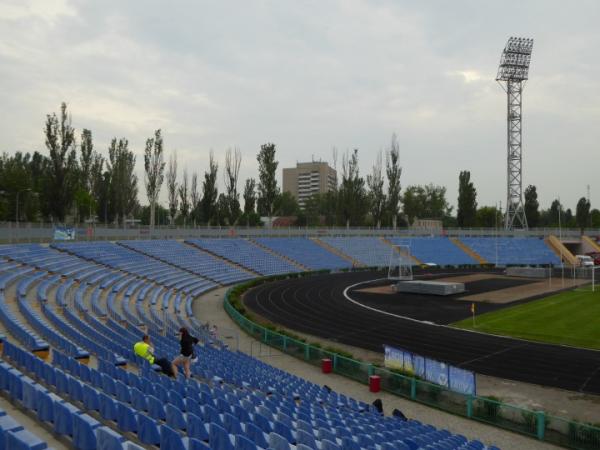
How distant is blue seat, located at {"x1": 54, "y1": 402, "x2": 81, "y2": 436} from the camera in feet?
25.7

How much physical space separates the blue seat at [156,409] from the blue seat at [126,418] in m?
0.89

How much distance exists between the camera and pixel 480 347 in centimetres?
2756

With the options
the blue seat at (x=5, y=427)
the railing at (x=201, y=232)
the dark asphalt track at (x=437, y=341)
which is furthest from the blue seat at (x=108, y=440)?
the railing at (x=201, y=232)

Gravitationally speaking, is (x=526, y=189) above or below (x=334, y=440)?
above

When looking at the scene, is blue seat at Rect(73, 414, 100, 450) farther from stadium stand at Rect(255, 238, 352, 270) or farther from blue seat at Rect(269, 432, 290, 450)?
→ stadium stand at Rect(255, 238, 352, 270)

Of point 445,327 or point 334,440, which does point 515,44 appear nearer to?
point 445,327

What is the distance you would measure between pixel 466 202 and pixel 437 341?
85428 millimetres

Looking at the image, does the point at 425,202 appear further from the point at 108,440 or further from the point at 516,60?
the point at 108,440

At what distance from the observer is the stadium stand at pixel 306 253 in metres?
72.3

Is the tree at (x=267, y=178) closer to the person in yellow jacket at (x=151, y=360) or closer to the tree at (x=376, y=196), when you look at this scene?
the tree at (x=376, y=196)

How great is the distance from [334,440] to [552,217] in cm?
18130

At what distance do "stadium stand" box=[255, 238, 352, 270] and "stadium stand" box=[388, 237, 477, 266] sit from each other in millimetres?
16333

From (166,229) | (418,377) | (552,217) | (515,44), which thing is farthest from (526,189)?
(418,377)

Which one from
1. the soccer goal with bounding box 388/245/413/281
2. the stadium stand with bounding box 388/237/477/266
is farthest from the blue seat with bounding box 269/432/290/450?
the stadium stand with bounding box 388/237/477/266
